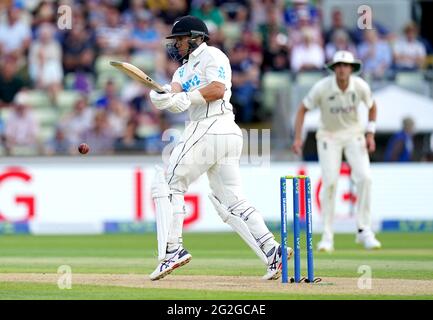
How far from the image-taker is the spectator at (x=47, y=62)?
1834 centimetres

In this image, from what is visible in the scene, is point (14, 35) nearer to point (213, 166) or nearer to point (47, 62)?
point (47, 62)

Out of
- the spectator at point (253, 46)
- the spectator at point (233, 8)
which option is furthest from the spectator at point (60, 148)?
the spectator at point (233, 8)

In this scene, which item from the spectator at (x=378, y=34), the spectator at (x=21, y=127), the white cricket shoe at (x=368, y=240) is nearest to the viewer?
the white cricket shoe at (x=368, y=240)

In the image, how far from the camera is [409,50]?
18.9m

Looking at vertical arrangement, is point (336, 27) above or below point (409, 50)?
above

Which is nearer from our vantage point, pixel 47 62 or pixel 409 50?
pixel 47 62

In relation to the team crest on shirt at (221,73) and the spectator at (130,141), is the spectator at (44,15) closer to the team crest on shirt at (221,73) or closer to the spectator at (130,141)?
the spectator at (130,141)

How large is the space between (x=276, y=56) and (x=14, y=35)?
4048 millimetres

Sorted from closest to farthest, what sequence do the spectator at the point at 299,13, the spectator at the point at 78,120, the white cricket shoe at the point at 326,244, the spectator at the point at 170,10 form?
the white cricket shoe at the point at 326,244 < the spectator at the point at 78,120 < the spectator at the point at 299,13 < the spectator at the point at 170,10

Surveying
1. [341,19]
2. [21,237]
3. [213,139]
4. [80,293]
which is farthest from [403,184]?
[80,293]

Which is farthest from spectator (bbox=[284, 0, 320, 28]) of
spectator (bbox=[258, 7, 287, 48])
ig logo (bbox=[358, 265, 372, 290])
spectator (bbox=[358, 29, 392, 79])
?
ig logo (bbox=[358, 265, 372, 290])

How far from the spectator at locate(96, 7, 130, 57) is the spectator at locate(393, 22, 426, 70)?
4138 mm

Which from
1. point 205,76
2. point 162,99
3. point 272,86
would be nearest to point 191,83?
point 205,76

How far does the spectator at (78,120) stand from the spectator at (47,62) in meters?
0.72
